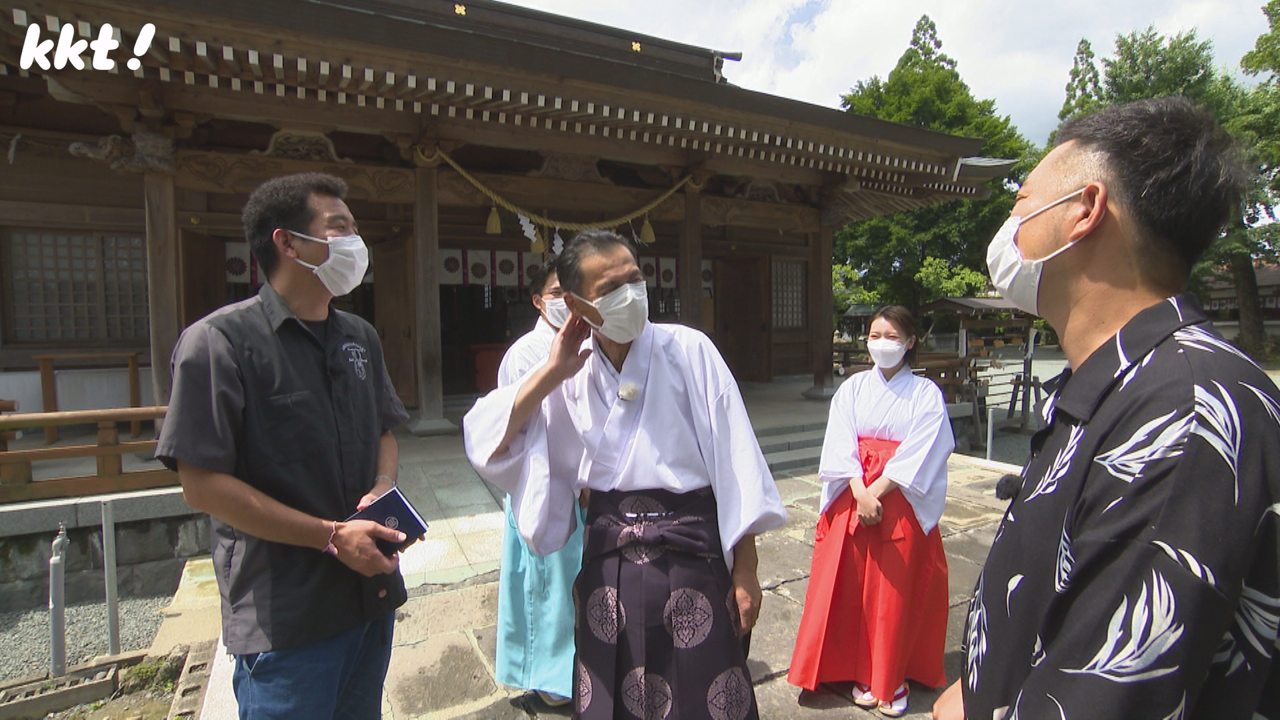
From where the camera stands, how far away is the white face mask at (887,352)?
9.84ft

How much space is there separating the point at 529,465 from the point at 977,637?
1129 millimetres

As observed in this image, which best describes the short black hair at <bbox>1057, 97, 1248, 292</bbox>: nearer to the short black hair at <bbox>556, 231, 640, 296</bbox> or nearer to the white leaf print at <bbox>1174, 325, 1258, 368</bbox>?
the white leaf print at <bbox>1174, 325, 1258, 368</bbox>

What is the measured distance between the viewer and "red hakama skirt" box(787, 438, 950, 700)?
2.71m

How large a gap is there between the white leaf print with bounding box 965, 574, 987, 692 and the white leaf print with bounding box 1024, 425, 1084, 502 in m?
0.20

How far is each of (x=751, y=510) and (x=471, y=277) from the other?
760 cm

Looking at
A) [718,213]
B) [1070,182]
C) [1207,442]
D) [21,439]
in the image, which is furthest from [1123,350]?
[21,439]

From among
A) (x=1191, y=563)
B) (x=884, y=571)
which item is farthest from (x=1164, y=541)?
(x=884, y=571)

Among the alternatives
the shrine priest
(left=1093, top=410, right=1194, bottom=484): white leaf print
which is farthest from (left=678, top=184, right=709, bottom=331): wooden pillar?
(left=1093, top=410, right=1194, bottom=484): white leaf print

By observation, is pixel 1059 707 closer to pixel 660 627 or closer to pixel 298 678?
pixel 660 627

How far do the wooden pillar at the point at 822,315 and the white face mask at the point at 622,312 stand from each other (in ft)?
28.3

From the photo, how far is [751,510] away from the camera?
5.23 ft

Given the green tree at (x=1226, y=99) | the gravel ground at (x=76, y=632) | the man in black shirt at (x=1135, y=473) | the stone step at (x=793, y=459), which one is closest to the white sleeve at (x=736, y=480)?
the man in black shirt at (x=1135, y=473)

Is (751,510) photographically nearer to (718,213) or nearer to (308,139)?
(308,139)

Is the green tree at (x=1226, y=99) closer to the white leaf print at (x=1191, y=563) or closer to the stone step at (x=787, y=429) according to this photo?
the stone step at (x=787, y=429)
